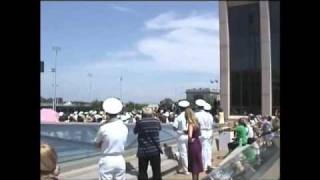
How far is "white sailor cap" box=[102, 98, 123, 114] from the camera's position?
641cm

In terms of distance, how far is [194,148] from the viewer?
33.1 ft

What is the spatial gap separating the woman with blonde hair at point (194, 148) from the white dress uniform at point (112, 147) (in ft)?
11.1

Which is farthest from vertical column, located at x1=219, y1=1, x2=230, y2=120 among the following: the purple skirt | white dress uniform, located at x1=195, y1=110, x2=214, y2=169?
the purple skirt

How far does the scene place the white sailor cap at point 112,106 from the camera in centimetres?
641

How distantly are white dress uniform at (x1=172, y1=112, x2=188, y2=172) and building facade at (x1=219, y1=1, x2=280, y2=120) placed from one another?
30.1 metres

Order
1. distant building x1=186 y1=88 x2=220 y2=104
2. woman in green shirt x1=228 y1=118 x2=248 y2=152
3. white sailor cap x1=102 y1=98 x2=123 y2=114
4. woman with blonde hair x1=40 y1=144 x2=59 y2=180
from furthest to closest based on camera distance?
woman in green shirt x1=228 y1=118 x2=248 y2=152, distant building x1=186 y1=88 x2=220 y2=104, white sailor cap x1=102 y1=98 x2=123 y2=114, woman with blonde hair x1=40 y1=144 x2=59 y2=180

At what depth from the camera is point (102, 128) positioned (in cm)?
661

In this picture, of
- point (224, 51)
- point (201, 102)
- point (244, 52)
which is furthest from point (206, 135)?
point (244, 52)

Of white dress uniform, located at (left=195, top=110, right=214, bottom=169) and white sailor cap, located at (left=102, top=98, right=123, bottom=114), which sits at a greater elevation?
white sailor cap, located at (left=102, top=98, right=123, bottom=114)

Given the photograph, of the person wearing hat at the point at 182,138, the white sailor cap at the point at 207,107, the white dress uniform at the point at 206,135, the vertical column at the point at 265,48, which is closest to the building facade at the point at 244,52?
the vertical column at the point at 265,48

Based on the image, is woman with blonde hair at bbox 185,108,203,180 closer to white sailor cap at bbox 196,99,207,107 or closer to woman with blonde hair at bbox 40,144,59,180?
white sailor cap at bbox 196,99,207,107
